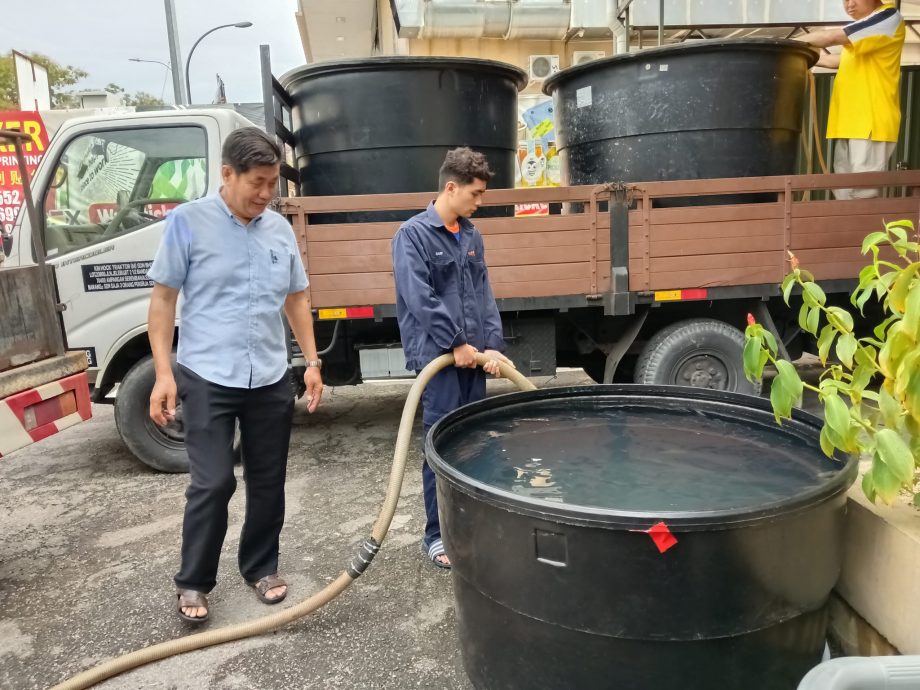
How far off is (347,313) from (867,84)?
11.7 feet

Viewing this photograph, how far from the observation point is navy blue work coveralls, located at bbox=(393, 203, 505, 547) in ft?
8.99

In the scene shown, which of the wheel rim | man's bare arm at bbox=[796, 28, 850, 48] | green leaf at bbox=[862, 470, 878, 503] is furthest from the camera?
the wheel rim

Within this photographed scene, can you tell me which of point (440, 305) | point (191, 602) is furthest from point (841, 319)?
point (191, 602)

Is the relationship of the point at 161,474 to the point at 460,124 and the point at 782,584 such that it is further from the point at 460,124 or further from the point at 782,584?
the point at 782,584

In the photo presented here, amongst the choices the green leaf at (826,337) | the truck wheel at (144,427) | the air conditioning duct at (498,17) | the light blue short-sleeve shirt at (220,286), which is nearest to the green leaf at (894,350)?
the green leaf at (826,337)

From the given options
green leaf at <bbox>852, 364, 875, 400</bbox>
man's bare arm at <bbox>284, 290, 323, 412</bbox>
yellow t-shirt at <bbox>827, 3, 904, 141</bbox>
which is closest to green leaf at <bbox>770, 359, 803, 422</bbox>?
green leaf at <bbox>852, 364, 875, 400</bbox>

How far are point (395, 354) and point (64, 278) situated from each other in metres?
2.07

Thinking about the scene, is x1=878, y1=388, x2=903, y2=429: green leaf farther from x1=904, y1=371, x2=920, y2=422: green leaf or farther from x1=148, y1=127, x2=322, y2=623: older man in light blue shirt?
x1=148, y1=127, x2=322, y2=623: older man in light blue shirt

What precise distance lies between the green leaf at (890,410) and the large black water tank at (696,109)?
287cm

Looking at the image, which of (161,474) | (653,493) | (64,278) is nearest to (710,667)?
(653,493)

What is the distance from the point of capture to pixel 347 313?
4133mm

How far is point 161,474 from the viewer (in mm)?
4453

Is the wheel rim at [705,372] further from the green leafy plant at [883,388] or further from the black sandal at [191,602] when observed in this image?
the black sandal at [191,602]

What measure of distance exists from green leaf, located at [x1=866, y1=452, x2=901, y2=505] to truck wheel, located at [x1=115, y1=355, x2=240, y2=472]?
356cm
